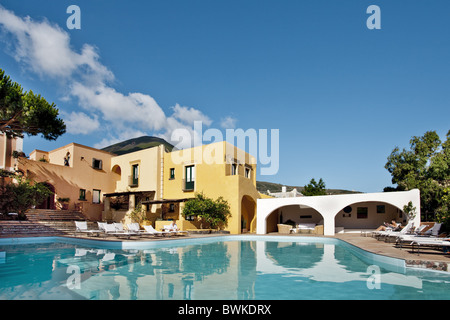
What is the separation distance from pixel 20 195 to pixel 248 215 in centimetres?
1516

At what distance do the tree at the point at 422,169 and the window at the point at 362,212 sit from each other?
4.06 metres

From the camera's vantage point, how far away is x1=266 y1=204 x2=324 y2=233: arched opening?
22.7m

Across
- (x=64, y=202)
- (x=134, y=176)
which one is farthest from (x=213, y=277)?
(x=134, y=176)

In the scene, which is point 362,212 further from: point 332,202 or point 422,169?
point 422,169

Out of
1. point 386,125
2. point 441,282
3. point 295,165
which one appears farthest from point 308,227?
point 441,282

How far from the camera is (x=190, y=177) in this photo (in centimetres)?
2247

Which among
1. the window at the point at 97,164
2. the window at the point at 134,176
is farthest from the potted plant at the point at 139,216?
the window at the point at 97,164

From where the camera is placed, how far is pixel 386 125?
770 inches

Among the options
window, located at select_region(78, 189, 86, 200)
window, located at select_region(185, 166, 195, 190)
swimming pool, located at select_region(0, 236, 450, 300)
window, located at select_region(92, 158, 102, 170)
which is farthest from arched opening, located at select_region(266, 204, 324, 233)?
window, located at select_region(92, 158, 102, 170)

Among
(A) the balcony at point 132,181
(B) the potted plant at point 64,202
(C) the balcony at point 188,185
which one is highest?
(A) the balcony at point 132,181

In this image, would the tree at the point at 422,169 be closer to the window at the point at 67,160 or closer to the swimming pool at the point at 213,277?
→ the swimming pool at the point at 213,277

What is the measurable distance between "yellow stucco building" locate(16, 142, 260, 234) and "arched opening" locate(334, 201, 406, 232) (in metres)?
6.32

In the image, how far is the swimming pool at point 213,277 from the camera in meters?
5.82
